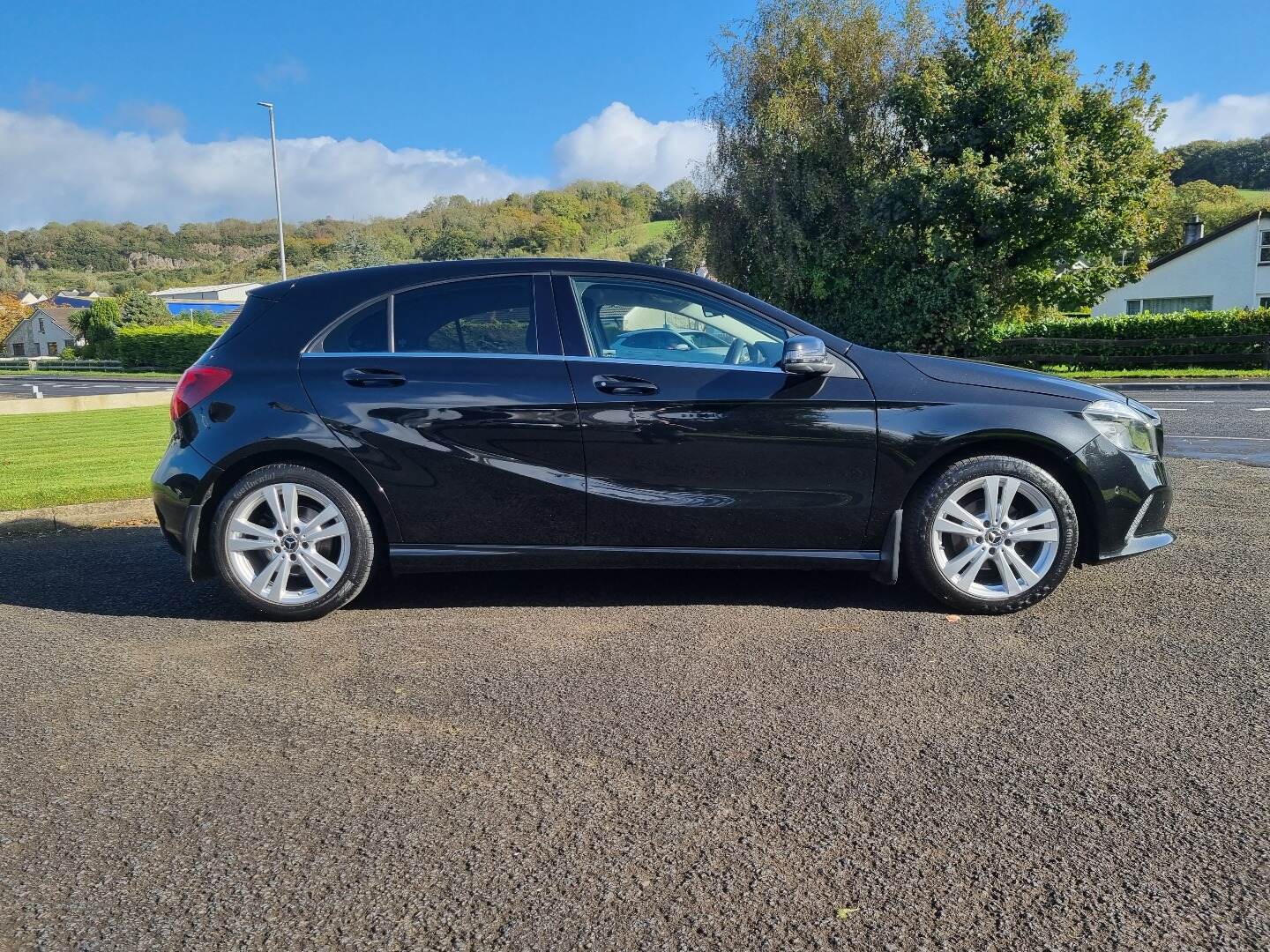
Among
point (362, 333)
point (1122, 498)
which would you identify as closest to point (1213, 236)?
point (1122, 498)

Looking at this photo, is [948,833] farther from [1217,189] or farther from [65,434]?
[1217,189]

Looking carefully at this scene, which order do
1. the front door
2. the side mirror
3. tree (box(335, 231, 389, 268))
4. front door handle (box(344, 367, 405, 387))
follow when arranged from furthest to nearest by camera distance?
tree (box(335, 231, 389, 268)), front door handle (box(344, 367, 405, 387)), the front door, the side mirror

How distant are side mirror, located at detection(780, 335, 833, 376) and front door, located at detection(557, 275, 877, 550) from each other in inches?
4.6

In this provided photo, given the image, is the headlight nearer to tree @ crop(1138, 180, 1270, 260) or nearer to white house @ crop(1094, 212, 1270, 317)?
white house @ crop(1094, 212, 1270, 317)

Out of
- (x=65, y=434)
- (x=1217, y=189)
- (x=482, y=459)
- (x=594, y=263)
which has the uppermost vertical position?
(x=1217, y=189)

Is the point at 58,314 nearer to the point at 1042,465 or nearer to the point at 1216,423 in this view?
the point at 1216,423

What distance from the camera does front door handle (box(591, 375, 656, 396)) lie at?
4297 millimetres

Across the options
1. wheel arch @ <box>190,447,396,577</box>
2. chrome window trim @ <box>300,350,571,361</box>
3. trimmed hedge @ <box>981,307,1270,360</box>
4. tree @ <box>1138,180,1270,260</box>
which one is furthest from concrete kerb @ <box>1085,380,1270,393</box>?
tree @ <box>1138,180,1270,260</box>

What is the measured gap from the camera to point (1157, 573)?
488 cm

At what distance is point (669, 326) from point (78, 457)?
8.47 m

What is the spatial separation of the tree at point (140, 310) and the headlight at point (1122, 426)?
251 feet

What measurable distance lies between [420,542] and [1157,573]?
373 centimetres

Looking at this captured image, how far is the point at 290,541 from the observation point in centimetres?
438

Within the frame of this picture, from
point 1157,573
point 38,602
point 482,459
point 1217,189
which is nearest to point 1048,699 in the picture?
point 1157,573
